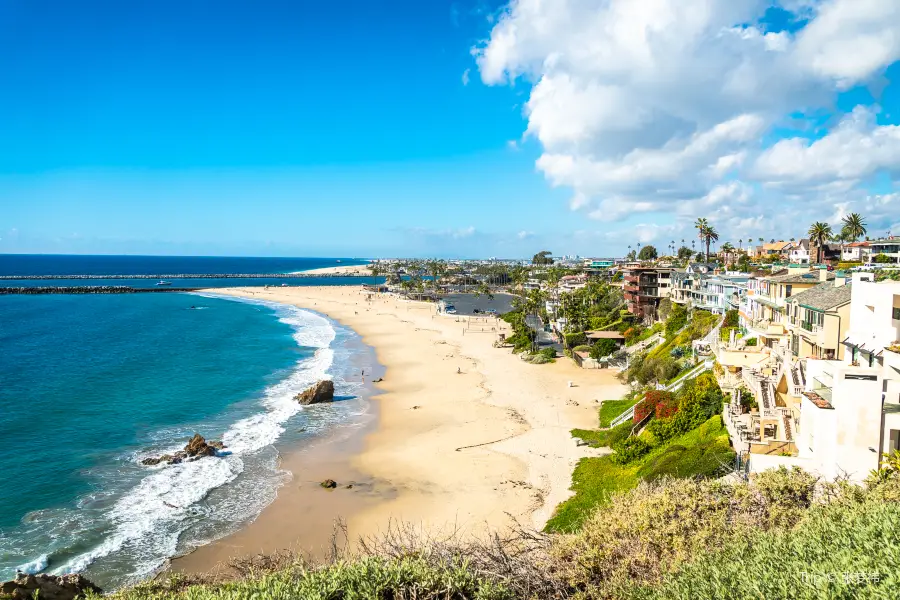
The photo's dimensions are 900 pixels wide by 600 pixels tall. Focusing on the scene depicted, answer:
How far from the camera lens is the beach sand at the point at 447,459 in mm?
22750

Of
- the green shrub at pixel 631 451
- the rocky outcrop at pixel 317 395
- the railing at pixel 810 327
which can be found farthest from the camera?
the rocky outcrop at pixel 317 395

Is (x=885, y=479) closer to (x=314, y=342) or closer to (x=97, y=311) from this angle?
(x=314, y=342)

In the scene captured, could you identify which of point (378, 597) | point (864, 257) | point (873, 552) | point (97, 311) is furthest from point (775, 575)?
point (97, 311)

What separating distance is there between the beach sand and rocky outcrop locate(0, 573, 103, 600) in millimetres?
4129

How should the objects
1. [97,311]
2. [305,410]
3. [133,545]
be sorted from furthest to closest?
[97,311] < [305,410] < [133,545]

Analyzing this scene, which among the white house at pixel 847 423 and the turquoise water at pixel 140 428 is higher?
the white house at pixel 847 423

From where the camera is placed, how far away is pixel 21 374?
Result: 50.2 meters

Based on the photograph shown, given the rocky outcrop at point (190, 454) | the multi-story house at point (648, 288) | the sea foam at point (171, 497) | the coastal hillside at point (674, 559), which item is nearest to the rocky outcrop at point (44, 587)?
the sea foam at point (171, 497)

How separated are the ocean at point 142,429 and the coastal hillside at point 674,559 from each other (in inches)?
444

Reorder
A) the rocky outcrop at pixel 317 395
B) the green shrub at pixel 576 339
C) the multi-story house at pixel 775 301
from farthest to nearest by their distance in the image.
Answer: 1. the green shrub at pixel 576 339
2. the rocky outcrop at pixel 317 395
3. the multi-story house at pixel 775 301

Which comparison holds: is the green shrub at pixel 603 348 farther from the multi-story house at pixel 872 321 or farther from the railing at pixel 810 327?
the multi-story house at pixel 872 321

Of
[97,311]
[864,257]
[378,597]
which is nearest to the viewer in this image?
[378,597]

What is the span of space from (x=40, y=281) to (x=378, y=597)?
21312cm

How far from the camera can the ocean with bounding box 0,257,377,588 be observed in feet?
73.1
